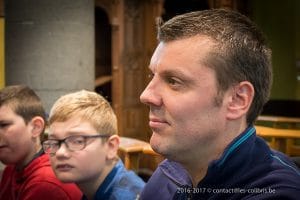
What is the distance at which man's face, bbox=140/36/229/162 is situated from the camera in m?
0.98

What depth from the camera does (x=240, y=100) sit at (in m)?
1.02

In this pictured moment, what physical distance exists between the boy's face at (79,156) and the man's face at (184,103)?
64cm

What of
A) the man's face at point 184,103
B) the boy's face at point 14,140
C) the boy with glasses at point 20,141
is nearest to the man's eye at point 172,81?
the man's face at point 184,103

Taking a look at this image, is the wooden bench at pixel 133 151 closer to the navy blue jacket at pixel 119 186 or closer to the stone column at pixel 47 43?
the stone column at pixel 47 43

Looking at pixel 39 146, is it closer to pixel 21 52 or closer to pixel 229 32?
pixel 229 32

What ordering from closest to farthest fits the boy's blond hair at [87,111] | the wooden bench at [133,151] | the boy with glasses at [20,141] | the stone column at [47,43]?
the boy's blond hair at [87,111] < the boy with glasses at [20,141] < the wooden bench at [133,151] < the stone column at [47,43]

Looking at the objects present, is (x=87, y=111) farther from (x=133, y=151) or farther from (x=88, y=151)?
(x=133, y=151)

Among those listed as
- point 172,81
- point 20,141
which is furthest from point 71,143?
point 172,81

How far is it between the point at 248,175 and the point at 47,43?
2.90 meters

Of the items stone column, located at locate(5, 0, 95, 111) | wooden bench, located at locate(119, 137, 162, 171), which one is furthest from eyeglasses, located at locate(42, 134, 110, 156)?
stone column, located at locate(5, 0, 95, 111)

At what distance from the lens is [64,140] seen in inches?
63.2

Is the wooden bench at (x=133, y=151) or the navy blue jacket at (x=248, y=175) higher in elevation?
the navy blue jacket at (x=248, y=175)

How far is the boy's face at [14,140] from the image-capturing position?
192 centimetres

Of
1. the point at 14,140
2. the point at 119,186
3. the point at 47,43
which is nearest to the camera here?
the point at 119,186
